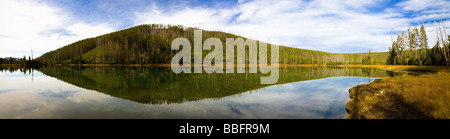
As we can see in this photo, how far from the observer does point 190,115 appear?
38.9ft

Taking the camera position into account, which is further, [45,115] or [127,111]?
[127,111]

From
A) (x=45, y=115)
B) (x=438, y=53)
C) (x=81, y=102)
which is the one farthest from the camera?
(x=438, y=53)

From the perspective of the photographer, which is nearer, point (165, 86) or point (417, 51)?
point (165, 86)

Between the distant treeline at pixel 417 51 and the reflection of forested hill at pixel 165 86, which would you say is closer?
the reflection of forested hill at pixel 165 86

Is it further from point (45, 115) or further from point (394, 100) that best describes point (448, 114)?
point (45, 115)

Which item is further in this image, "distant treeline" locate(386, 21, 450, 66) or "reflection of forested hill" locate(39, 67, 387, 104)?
"distant treeline" locate(386, 21, 450, 66)
